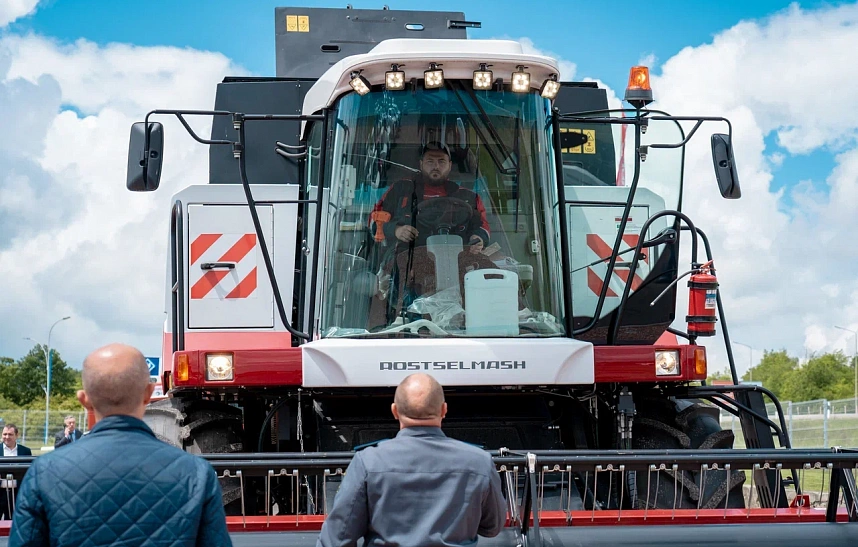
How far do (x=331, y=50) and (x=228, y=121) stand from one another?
1.33 m

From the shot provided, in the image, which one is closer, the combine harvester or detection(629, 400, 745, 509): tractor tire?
the combine harvester

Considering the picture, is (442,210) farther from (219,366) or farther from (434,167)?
(219,366)

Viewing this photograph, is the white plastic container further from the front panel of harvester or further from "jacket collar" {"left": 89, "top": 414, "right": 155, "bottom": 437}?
"jacket collar" {"left": 89, "top": 414, "right": 155, "bottom": 437}

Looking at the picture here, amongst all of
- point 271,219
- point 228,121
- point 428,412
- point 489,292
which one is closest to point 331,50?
point 228,121

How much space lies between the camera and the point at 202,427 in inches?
251

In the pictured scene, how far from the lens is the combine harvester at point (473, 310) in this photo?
570 centimetres

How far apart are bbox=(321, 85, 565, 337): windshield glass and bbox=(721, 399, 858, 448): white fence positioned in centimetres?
1639

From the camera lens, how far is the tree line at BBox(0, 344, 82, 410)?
73.5 metres

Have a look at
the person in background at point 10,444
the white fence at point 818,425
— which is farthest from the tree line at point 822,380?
the person in background at point 10,444

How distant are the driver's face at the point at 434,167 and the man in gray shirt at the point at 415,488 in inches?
108

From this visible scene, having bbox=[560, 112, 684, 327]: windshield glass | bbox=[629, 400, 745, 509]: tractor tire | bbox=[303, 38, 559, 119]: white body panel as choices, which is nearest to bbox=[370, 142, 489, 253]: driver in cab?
bbox=[303, 38, 559, 119]: white body panel

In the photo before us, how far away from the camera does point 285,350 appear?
585cm

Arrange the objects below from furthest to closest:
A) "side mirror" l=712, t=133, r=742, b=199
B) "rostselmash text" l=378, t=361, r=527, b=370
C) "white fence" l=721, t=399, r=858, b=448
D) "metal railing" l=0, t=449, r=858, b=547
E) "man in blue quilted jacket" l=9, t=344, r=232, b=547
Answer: "white fence" l=721, t=399, r=858, b=448 → "side mirror" l=712, t=133, r=742, b=199 → "rostselmash text" l=378, t=361, r=527, b=370 → "metal railing" l=0, t=449, r=858, b=547 → "man in blue quilted jacket" l=9, t=344, r=232, b=547

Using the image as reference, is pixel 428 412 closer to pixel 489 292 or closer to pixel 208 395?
pixel 489 292
